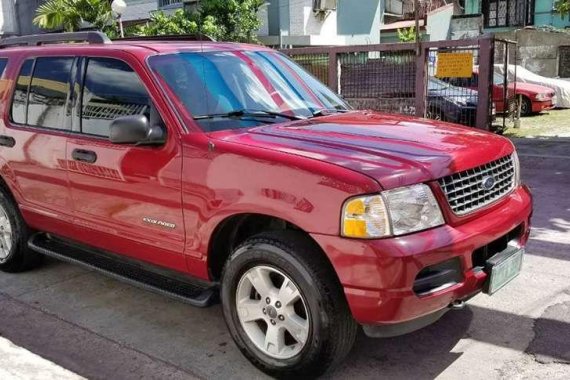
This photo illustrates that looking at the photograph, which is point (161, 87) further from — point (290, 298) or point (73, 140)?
point (290, 298)

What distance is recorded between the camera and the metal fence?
11.3 meters

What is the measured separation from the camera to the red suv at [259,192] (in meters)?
2.92

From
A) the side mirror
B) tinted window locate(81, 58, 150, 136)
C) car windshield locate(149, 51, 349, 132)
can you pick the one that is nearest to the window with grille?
car windshield locate(149, 51, 349, 132)

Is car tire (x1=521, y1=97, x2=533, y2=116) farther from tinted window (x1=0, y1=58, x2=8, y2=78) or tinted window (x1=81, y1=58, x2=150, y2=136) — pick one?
tinted window (x1=81, y1=58, x2=150, y2=136)

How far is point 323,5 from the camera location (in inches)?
731

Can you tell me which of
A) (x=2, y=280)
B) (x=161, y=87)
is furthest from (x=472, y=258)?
(x=2, y=280)

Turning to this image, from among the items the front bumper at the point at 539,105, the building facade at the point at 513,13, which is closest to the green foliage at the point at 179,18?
the front bumper at the point at 539,105

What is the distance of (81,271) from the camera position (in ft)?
17.1

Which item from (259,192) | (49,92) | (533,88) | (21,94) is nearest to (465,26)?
(533,88)

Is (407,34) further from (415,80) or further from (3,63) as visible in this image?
(3,63)

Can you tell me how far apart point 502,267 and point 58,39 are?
3838 millimetres

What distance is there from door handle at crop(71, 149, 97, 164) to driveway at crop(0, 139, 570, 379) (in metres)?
1.11

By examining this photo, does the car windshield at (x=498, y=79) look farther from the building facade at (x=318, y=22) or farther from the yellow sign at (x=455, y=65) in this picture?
the building facade at (x=318, y=22)

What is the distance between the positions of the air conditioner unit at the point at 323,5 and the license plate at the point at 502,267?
15989 millimetres
